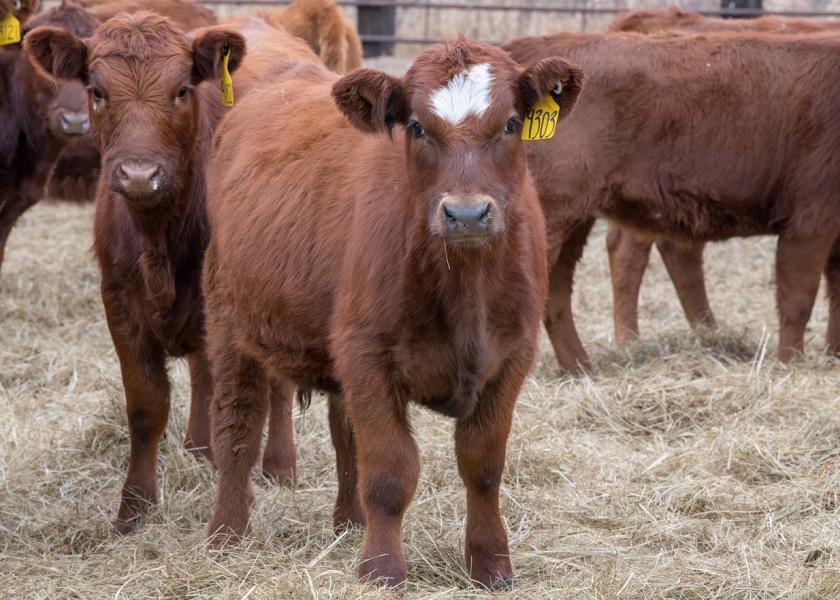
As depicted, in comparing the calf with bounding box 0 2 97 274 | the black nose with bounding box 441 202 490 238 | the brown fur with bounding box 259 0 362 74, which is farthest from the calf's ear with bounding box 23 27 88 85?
the brown fur with bounding box 259 0 362 74

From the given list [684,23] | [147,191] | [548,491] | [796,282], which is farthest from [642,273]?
[147,191]

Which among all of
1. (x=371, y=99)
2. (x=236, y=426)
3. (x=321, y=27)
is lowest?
(x=236, y=426)

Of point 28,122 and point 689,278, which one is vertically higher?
point 28,122

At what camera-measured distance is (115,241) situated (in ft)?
17.0

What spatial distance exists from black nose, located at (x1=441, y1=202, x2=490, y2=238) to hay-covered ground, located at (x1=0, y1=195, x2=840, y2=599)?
1.12 metres

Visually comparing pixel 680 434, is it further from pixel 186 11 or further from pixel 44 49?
pixel 186 11

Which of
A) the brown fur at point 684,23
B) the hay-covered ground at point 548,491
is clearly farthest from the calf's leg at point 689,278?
the brown fur at point 684,23

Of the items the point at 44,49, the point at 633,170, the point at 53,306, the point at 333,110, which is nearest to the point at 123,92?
the point at 44,49

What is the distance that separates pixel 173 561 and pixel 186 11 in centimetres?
610

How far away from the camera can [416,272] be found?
3967mm

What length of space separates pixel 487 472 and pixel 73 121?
468 centimetres

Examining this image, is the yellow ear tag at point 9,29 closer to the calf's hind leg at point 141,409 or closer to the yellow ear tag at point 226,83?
the yellow ear tag at point 226,83

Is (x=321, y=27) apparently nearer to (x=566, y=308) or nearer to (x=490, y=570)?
(x=566, y=308)

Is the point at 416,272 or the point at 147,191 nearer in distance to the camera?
the point at 416,272
